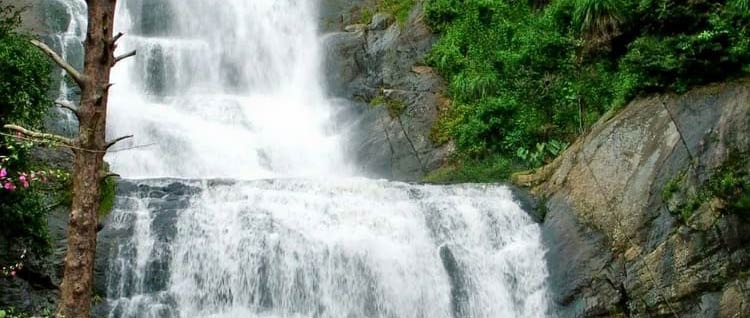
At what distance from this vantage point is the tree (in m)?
6.81

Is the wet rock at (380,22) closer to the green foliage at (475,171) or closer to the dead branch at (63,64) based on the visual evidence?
the green foliage at (475,171)

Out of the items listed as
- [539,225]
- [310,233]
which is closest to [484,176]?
[539,225]

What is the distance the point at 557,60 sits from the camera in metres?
19.0

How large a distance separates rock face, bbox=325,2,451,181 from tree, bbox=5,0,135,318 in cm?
1271

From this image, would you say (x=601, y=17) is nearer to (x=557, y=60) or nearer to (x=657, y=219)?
(x=557, y=60)

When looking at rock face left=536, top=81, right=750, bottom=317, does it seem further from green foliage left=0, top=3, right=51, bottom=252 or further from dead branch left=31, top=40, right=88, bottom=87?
dead branch left=31, top=40, right=88, bottom=87

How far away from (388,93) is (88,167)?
15610 mm

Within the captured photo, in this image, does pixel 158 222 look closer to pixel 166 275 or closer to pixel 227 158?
pixel 166 275

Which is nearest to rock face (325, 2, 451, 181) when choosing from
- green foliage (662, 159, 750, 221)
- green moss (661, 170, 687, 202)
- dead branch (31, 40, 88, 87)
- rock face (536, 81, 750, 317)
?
rock face (536, 81, 750, 317)

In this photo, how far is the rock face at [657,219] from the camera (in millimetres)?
11789

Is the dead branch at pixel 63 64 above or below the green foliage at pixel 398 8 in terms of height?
below

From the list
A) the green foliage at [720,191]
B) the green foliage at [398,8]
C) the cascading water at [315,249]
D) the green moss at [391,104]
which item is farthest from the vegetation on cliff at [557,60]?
the cascading water at [315,249]

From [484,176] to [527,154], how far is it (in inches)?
48.7

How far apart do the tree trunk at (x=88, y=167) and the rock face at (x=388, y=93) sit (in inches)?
500
